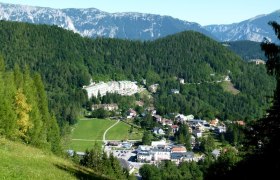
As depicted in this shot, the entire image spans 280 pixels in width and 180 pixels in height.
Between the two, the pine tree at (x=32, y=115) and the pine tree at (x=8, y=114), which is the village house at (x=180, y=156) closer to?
the pine tree at (x=32, y=115)

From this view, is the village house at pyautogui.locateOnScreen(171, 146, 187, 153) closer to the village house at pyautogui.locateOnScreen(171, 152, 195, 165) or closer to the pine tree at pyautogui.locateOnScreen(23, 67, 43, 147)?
the village house at pyautogui.locateOnScreen(171, 152, 195, 165)

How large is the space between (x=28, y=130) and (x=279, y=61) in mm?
44898

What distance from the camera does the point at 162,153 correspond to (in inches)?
6644

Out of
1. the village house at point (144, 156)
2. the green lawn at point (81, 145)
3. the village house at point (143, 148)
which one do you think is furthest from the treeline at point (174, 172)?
the green lawn at point (81, 145)

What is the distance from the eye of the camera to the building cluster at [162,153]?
16112cm

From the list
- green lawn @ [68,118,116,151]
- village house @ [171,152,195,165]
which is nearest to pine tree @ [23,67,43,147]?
village house @ [171,152,195,165]

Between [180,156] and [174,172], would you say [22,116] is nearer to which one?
[174,172]

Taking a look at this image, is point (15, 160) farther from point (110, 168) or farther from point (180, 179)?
point (180, 179)

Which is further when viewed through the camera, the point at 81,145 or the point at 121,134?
the point at 121,134

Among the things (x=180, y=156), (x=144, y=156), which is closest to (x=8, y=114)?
(x=180, y=156)

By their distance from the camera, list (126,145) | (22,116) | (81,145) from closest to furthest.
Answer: (22,116) → (81,145) → (126,145)

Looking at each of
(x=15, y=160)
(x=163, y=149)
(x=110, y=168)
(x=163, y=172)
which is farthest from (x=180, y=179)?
(x=15, y=160)

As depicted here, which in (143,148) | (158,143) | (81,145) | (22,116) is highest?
(22,116)

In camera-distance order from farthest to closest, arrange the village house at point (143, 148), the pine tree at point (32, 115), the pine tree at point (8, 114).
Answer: the village house at point (143, 148) → the pine tree at point (32, 115) → the pine tree at point (8, 114)
